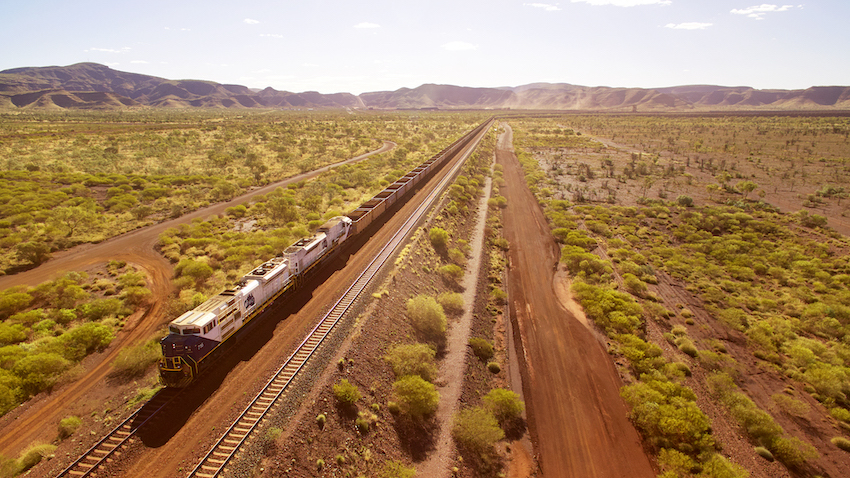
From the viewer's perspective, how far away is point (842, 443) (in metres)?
18.5

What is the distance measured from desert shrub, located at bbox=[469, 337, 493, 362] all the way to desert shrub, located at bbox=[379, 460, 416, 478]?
9980 millimetres

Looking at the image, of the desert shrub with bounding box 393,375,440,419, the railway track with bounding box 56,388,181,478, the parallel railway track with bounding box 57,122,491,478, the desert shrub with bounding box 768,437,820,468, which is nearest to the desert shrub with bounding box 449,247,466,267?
the parallel railway track with bounding box 57,122,491,478

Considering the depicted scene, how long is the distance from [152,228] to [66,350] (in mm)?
25605

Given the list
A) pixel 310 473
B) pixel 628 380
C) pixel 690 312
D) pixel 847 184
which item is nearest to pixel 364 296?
pixel 310 473

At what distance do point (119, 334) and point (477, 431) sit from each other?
24.8 meters

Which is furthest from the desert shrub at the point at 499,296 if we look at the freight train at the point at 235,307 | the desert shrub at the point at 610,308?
the freight train at the point at 235,307

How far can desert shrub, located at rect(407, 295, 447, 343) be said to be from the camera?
25.5 m

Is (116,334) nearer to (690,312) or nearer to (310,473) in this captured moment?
(310,473)

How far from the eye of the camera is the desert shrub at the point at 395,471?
15391mm

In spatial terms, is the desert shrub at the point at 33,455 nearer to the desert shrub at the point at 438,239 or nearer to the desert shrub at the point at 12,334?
the desert shrub at the point at 12,334

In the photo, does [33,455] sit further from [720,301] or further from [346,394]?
[720,301]

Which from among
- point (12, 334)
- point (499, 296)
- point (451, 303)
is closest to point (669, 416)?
point (499, 296)

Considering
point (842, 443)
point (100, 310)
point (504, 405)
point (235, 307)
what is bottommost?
point (842, 443)

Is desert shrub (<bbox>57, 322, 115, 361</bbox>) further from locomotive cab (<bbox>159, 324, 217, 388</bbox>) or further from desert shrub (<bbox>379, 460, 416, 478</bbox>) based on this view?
desert shrub (<bbox>379, 460, 416, 478</bbox>)
